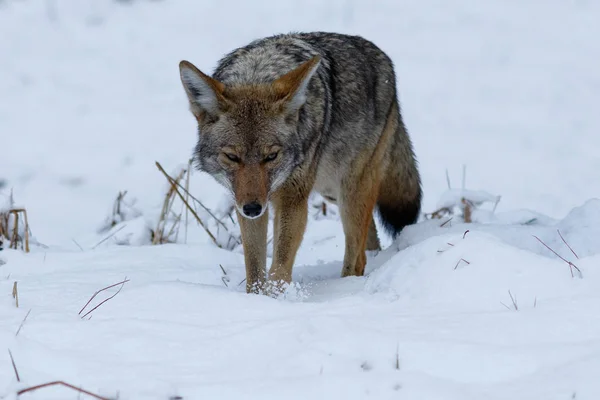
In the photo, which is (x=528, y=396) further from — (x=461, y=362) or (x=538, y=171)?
(x=538, y=171)

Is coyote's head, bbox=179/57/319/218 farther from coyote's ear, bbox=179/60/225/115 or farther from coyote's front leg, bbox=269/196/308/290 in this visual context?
coyote's front leg, bbox=269/196/308/290

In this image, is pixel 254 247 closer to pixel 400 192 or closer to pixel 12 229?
pixel 400 192

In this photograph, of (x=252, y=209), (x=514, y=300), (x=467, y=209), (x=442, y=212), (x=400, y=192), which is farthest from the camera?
(x=442, y=212)

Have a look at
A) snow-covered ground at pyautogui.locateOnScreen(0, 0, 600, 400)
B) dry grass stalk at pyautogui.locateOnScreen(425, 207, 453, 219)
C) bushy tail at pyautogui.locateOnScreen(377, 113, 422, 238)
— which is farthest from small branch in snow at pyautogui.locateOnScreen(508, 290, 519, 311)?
dry grass stalk at pyautogui.locateOnScreen(425, 207, 453, 219)

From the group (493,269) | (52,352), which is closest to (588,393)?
(493,269)

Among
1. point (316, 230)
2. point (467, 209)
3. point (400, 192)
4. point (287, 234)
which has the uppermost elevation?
point (287, 234)

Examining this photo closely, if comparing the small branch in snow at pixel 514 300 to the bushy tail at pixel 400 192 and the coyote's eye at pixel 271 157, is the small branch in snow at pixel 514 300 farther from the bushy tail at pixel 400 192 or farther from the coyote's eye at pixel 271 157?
the bushy tail at pixel 400 192

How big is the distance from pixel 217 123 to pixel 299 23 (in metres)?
6.72

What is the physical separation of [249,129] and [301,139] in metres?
0.37

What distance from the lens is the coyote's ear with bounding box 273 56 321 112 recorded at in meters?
3.96

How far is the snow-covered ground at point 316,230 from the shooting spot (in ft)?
7.73

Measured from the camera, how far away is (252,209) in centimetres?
374

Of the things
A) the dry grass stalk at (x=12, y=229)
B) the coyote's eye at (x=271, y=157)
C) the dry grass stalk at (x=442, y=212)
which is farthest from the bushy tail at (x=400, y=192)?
the dry grass stalk at (x=12, y=229)

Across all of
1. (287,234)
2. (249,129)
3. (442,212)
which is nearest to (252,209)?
(249,129)
